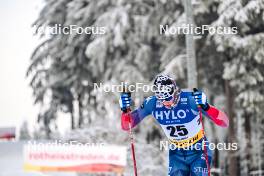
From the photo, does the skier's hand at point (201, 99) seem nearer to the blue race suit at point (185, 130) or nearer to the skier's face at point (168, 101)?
the blue race suit at point (185, 130)

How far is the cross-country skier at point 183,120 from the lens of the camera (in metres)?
6.21

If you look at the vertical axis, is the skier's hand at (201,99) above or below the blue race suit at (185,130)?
above

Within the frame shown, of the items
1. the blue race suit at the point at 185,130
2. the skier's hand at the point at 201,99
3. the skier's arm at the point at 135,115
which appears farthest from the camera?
the skier's arm at the point at 135,115

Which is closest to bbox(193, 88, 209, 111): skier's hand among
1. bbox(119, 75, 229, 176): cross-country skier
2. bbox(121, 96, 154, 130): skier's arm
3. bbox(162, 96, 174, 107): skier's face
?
bbox(119, 75, 229, 176): cross-country skier

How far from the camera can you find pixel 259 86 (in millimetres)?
16422

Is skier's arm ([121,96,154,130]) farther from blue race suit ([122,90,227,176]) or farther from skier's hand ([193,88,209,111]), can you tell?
skier's hand ([193,88,209,111])

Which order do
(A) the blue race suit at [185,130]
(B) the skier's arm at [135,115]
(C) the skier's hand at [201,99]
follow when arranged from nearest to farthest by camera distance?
(C) the skier's hand at [201,99] → (A) the blue race suit at [185,130] → (B) the skier's arm at [135,115]

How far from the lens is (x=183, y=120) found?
21.1 feet

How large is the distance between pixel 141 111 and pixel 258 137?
1754cm

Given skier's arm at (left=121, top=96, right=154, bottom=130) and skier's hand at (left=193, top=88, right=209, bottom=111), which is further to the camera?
skier's arm at (left=121, top=96, right=154, bottom=130)

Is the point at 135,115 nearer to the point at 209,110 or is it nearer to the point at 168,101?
the point at 168,101

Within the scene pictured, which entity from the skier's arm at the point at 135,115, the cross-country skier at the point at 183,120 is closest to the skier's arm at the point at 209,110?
the cross-country skier at the point at 183,120

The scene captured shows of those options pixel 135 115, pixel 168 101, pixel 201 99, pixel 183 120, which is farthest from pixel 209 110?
pixel 135 115

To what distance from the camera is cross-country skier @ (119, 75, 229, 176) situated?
621 centimetres
